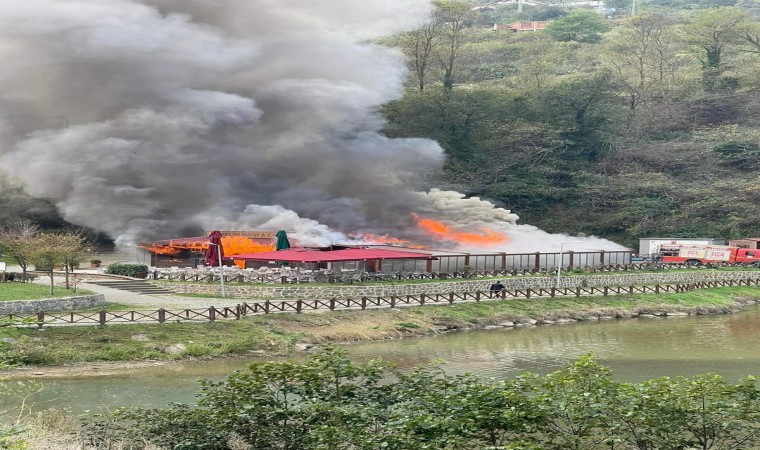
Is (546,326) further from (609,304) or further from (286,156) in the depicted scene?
(286,156)

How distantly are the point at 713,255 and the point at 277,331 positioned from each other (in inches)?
1872

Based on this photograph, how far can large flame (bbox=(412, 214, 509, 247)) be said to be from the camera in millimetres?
66812

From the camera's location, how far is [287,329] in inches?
1581

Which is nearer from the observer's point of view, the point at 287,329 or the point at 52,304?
the point at 52,304

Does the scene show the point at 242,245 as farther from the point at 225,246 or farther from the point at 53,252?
the point at 53,252

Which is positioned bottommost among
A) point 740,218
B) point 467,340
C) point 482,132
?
point 467,340

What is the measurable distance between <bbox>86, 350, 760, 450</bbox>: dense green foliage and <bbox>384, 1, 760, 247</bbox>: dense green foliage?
6426cm

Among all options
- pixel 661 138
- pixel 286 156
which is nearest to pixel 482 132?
pixel 661 138

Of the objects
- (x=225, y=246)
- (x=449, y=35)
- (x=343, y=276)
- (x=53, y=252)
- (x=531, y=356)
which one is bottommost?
(x=531, y=356)

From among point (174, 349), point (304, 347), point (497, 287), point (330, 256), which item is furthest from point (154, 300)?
point (497, 287)

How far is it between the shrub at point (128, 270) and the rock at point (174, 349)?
64.9ft

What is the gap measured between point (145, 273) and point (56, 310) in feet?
52.0

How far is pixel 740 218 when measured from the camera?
82.8 meters

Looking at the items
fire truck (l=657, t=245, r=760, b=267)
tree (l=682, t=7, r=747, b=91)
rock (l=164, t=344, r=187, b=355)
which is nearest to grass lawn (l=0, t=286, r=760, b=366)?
rock (l=164, t=344, r=187, b=355)
